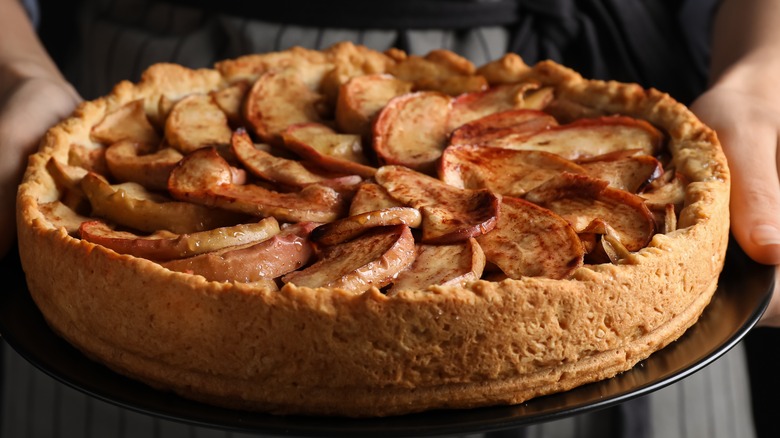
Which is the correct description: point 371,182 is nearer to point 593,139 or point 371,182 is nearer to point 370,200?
point 370,200

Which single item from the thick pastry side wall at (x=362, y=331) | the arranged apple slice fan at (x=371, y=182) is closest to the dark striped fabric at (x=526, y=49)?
the arranged apple slice fan at (x=371, y=182)

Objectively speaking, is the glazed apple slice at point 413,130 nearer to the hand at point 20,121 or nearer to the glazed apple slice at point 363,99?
the glazed apple slice at point 363,99

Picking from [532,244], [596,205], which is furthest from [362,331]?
[596,205]

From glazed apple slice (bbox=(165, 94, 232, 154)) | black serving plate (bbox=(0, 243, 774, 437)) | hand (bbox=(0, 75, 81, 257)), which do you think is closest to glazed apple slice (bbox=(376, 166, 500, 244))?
black serving plate (bbox=(0, 243, 774, 437))

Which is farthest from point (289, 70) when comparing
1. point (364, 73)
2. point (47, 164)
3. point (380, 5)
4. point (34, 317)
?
point (34, 317)

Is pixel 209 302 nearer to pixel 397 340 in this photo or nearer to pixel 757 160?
pixel 397 340
